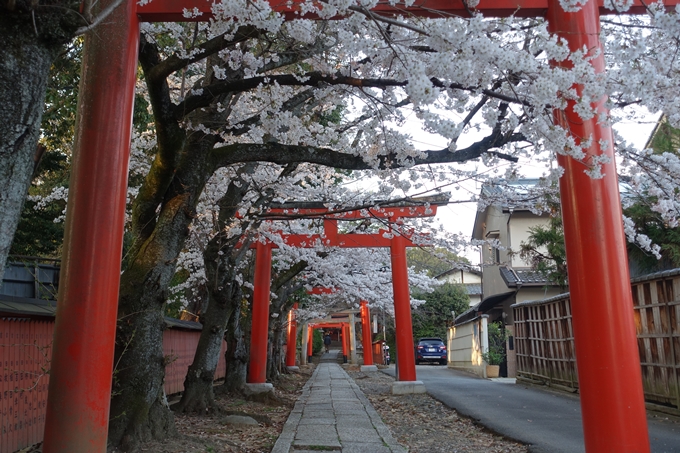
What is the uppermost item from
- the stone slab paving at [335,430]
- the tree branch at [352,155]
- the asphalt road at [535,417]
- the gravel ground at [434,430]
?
the tree branch at [352,155]

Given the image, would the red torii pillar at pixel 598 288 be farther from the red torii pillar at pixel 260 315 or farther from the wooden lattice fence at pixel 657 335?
the red torii pillar at pixel 260 315

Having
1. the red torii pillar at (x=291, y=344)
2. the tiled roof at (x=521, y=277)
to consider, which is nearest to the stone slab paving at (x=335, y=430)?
the tiled roof at (x=521, y=277)

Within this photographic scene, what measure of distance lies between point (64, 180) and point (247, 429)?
21.2 ft

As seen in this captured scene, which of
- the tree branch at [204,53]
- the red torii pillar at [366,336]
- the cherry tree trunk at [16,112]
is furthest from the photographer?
the red torii pillar at [366,336]

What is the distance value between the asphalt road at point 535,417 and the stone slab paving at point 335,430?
1.61 meters

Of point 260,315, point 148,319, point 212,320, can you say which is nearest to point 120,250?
point 148,319

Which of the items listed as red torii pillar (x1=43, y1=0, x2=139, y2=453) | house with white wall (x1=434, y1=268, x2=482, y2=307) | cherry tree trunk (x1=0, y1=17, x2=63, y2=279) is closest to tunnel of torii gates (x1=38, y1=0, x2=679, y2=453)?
red torii pillar (x1=43, y1=0, x2=139, y2=453)

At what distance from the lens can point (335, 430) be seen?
788 centimetres

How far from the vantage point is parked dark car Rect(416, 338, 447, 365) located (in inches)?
1278

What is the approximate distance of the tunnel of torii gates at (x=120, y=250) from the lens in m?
3.82

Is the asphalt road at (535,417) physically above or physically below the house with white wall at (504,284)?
below

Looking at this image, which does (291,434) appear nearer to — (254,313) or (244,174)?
(244,174)

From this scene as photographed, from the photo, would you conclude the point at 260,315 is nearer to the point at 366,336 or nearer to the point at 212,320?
the point at 212,320

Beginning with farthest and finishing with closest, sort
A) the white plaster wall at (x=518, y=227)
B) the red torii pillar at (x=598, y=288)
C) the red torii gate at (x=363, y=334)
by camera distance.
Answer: the red torii gate at (x=363, y=334)
the white plaster wall at (x=518, y=227)
the red torii pillar at (x=598, y=288)
